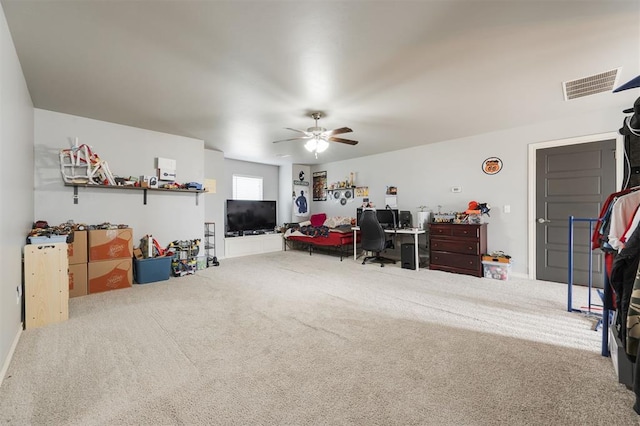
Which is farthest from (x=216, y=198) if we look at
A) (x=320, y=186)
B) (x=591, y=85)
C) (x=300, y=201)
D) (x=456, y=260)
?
(x=591, y=85)

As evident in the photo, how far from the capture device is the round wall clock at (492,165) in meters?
4.44

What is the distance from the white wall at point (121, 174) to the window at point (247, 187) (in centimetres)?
196

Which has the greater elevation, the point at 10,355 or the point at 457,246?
the point at 457,246

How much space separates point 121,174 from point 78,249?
126 cm

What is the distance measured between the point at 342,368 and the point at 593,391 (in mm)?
1449

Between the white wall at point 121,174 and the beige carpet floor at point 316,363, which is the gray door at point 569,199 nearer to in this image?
the beige carpet floor at point 316,363

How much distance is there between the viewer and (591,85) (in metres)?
2.77

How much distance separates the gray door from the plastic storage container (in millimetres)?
528

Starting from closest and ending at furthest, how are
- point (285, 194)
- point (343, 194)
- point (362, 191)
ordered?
point (362, 191)
point (343, 194)
point (285, 194)

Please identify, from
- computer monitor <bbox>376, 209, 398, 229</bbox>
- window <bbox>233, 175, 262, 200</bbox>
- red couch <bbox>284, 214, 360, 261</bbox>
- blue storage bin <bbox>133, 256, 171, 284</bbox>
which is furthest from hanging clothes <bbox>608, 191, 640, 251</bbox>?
window <bbox>233, 175, 262, 200</bbox>

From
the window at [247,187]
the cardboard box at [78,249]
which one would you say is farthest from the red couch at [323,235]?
the cardboard box at [78,249]

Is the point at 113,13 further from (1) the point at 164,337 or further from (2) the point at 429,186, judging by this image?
(2) the point at 429,186

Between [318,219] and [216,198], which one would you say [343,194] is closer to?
[318,219]

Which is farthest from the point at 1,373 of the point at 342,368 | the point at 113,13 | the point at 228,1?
the point at 228,1
